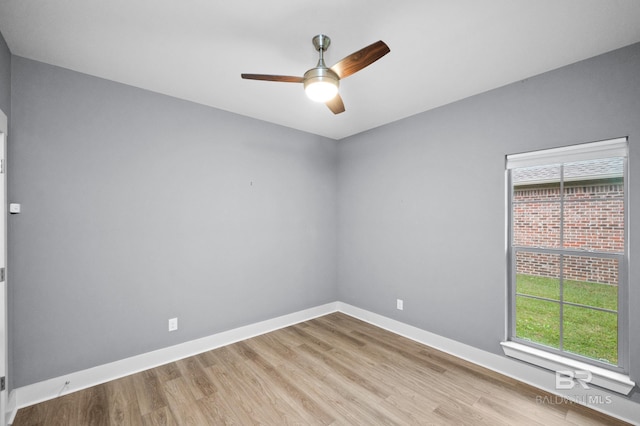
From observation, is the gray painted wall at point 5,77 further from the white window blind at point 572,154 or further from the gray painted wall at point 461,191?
the white window blind at point 572,154

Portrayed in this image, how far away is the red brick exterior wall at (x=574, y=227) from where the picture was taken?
86.4 inches

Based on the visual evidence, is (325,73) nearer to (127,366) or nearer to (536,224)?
(536,224)

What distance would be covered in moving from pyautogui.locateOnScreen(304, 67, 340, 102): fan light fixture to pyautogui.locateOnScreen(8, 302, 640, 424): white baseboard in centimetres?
278

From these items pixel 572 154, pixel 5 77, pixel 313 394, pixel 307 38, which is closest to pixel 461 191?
pixel 572 154

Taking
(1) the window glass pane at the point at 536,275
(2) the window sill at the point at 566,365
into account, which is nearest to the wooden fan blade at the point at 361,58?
(1) the window glass pane at the point at 536,275

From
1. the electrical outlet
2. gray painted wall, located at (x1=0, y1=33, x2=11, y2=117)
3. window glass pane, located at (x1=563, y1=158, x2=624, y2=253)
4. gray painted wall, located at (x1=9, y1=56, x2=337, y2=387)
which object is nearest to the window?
window glass pane, located at (x1=563, y1=158, x2=624, y2=253)

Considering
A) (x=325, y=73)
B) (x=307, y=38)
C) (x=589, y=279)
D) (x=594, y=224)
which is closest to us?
(x=325, y=73)

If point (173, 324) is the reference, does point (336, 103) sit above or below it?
above

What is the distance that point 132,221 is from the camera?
2.64 m

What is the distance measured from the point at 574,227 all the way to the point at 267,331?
339 centimetres

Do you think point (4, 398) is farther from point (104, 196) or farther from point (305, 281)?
point (305, 281)

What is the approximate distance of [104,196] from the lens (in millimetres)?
2504

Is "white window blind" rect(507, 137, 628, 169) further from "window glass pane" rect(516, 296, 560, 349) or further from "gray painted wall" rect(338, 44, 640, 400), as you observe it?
"window glass pane" rect(516, 296, 560, 349)

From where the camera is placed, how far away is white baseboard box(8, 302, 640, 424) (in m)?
2.07
